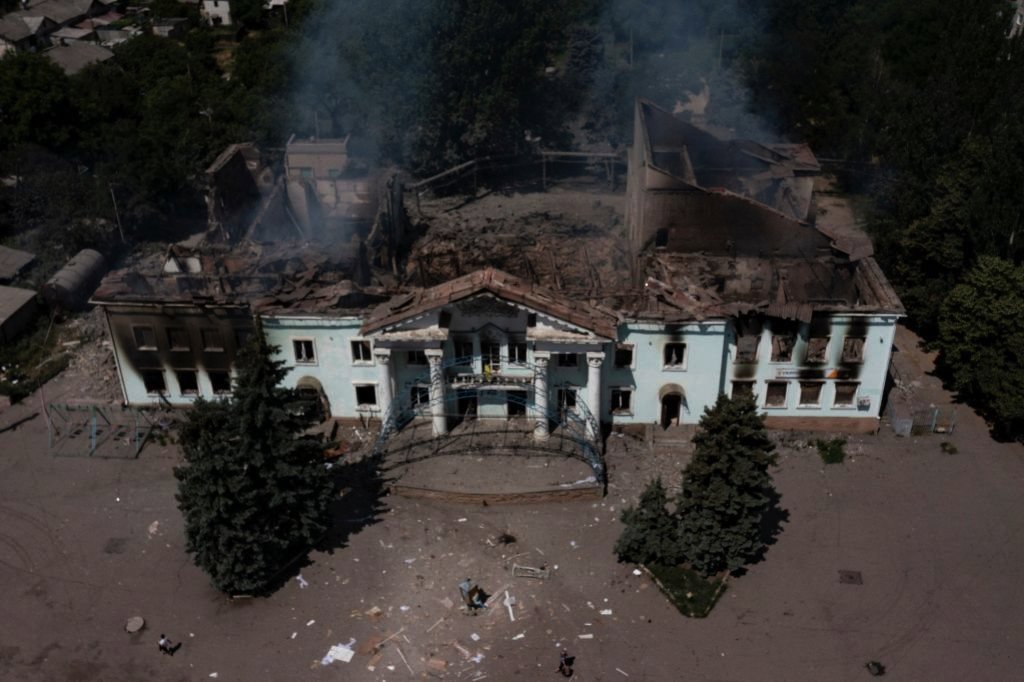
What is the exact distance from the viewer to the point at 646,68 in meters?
69.6

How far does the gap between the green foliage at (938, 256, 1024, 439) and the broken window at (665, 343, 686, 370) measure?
11.8 meters

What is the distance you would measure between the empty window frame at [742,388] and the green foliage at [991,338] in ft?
28.8

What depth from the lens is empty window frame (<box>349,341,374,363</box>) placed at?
36.3 m

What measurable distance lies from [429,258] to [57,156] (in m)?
29.8

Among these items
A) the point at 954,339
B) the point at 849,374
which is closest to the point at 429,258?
the point at 849,374

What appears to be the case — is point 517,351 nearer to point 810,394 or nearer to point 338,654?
point 810,394

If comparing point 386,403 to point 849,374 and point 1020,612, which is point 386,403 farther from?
point 1020,612

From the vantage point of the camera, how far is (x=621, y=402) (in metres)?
37.3

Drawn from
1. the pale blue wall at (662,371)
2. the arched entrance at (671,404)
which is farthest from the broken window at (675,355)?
the arched entrance at (671,404)

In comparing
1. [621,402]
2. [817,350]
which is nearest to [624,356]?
[621,402]

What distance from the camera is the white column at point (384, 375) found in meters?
34.5

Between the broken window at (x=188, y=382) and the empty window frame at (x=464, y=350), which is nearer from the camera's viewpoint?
the empty window frame at (x=464, y=350)

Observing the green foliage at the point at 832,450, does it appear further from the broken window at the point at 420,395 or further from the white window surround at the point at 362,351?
the white window surround at the point at 362,351

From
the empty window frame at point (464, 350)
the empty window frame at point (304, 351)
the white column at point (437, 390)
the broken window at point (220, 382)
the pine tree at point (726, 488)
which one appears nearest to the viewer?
the pine tree at point (726, 488)
